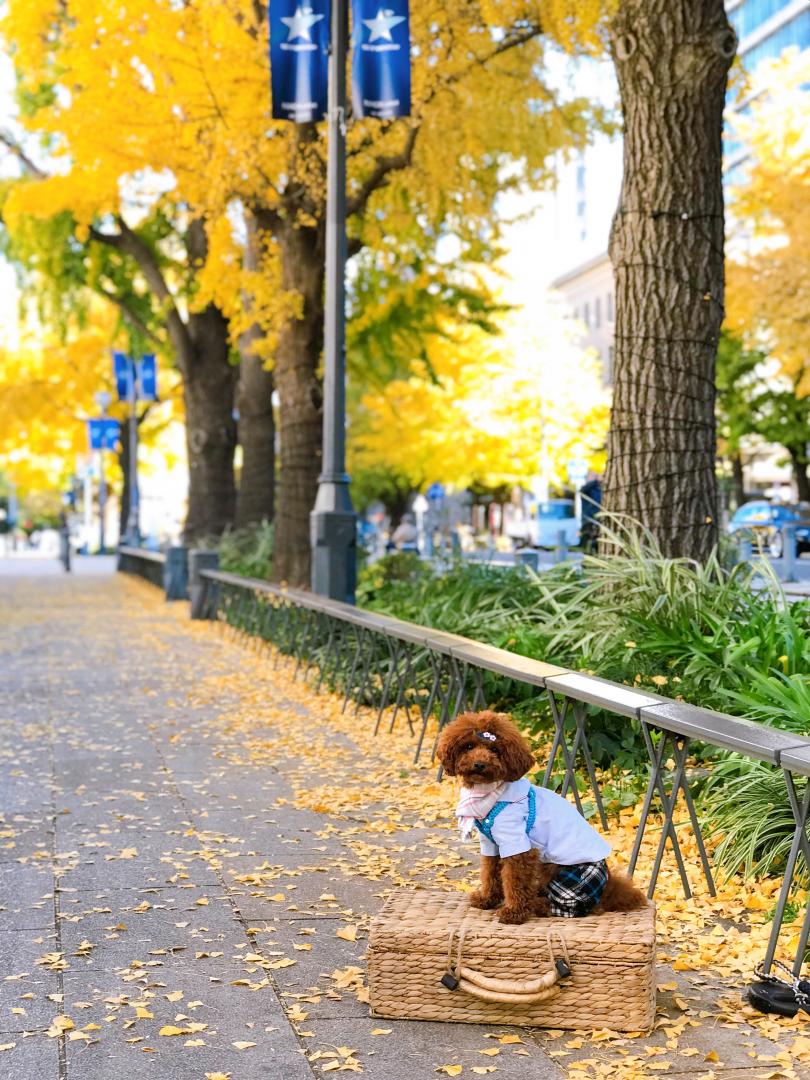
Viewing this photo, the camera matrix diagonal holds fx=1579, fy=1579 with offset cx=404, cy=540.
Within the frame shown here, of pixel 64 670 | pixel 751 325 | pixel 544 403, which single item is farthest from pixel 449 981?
pixel 544 403

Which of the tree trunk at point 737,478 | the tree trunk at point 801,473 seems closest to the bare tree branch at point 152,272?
the tree trunk at point 801,473

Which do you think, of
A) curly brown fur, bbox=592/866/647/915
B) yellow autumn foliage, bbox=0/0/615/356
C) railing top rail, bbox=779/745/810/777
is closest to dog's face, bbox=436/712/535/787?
curly brown fur, bbox=592/866/647/915

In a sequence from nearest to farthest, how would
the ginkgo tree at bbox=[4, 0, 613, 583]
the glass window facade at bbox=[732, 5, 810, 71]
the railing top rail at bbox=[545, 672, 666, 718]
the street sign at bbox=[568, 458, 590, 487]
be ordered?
the railing top rail at bbox=[545, 672, 666, 718]
the ginkgo tree at bbox=[4, 0, 613, 583]
the street sign at bbox=[568, 458, 590, 487]
the glass window facade at bbox=[732, 5, 810, 71]

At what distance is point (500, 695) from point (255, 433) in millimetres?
16575

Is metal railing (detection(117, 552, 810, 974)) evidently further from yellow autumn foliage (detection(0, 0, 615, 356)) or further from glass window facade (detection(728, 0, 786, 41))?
glass window facade (detection(728, 0, 786, 41))

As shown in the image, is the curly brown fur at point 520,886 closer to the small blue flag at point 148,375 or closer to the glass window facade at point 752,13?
the small blue flag at point 148,375

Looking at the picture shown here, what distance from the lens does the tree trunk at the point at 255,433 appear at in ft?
84.1

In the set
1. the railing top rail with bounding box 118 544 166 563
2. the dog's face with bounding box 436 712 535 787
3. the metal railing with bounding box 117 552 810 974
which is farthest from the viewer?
the railing top rail with bounding box 118 544 166 563

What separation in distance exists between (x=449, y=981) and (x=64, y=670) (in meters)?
10.9

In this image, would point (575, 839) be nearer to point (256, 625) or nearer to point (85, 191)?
point (256, 625)

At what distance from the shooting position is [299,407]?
19094 mm

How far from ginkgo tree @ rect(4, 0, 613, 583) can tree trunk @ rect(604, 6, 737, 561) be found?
17.8 ft

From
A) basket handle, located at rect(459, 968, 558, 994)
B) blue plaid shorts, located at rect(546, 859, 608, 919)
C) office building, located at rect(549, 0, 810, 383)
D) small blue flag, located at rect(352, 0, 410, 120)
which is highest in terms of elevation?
office building, located at rect(549, 0, 810, 383)

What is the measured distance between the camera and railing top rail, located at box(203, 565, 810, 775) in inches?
214
